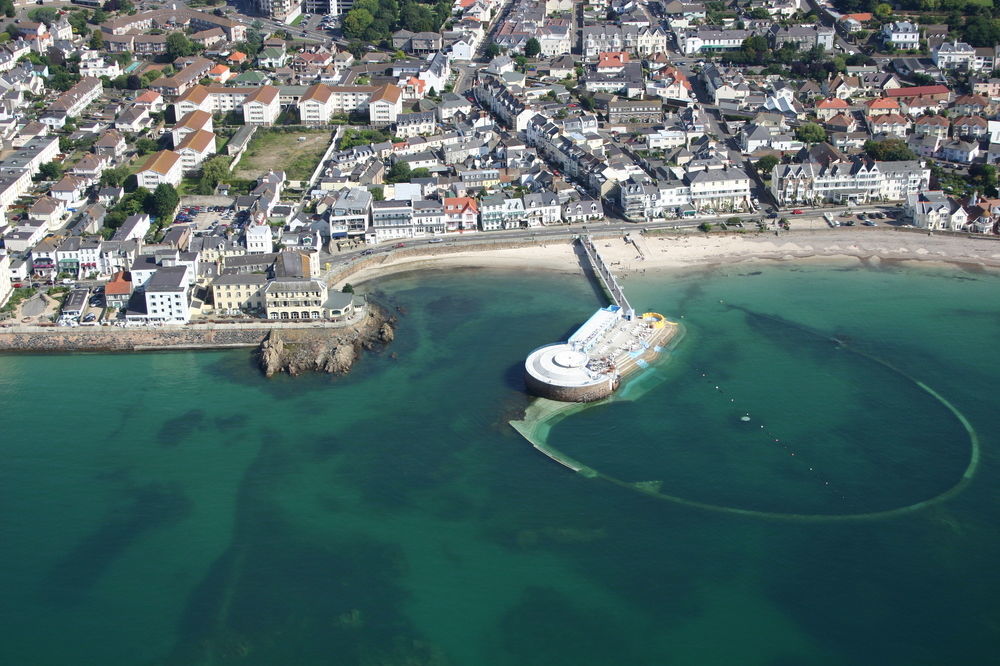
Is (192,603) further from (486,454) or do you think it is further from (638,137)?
(638,137)

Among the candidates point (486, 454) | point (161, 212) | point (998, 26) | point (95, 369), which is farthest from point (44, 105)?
point (998, 26)

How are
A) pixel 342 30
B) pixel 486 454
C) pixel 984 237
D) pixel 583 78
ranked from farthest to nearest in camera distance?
pixel 342 30
pixel 583 78
pixel 984 237
pixel 486 454

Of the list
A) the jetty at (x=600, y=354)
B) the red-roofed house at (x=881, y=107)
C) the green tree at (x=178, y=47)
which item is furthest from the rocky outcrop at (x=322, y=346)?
the green tree at (x=178, y=47)

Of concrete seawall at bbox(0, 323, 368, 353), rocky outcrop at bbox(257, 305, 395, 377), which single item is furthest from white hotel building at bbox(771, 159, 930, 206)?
concrete seawall at bbox(0, 323, 368, 353)

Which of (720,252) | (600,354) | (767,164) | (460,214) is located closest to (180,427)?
(600,354)

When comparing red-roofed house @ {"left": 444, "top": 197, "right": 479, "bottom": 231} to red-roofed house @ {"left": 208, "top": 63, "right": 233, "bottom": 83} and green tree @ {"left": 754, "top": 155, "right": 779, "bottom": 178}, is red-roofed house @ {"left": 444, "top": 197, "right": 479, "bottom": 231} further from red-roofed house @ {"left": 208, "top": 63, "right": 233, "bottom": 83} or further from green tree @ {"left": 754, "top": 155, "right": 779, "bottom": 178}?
red-roofed house @ {"left": 208, "top": 63, "right": 233, "bottom": 83}

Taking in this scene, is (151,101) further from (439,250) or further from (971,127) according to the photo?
(971,127)

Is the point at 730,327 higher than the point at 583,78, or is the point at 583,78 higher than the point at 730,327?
the point at 583,78
